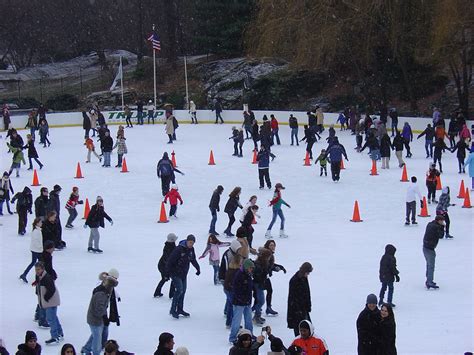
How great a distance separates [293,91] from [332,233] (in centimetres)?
2917

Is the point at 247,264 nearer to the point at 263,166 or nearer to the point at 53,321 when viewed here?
the point at 53,321

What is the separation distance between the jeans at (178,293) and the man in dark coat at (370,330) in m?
3.43

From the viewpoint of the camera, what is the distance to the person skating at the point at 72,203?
687 inches

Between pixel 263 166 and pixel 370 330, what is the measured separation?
13.3 metres

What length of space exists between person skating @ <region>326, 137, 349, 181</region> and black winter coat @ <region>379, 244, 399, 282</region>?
10614 millimetres

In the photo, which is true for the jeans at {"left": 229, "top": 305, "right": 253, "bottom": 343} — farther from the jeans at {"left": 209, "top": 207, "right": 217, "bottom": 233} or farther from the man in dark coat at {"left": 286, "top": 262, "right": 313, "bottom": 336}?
the jeans at {"left": 209, "top": 207, "right": 217, "bottom": 233}

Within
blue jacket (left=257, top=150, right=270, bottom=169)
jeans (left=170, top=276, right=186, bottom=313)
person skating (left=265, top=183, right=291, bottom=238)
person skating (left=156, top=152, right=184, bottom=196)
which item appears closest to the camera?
jeans (left=170, top=276, right=186, bottom=313)

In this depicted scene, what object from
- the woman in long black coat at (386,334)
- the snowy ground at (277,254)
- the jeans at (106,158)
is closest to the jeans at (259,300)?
the snowy ground at (277,254)

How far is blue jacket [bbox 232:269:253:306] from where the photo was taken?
10375 millimetres

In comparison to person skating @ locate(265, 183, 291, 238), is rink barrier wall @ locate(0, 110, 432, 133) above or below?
above

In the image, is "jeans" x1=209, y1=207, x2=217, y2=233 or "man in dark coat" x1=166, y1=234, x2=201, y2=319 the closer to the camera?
"man in dark coat" x1=166, y1=234, x2=201, y2=319

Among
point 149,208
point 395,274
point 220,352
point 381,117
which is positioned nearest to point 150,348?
point 220,352

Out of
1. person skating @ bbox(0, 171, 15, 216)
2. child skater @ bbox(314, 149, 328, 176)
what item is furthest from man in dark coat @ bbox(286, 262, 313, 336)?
child skater @ bbox(314, 149, 328, 176)

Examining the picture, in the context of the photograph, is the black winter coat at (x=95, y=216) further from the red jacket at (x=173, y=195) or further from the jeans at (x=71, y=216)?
the red jacket at (x=173, y=195)
